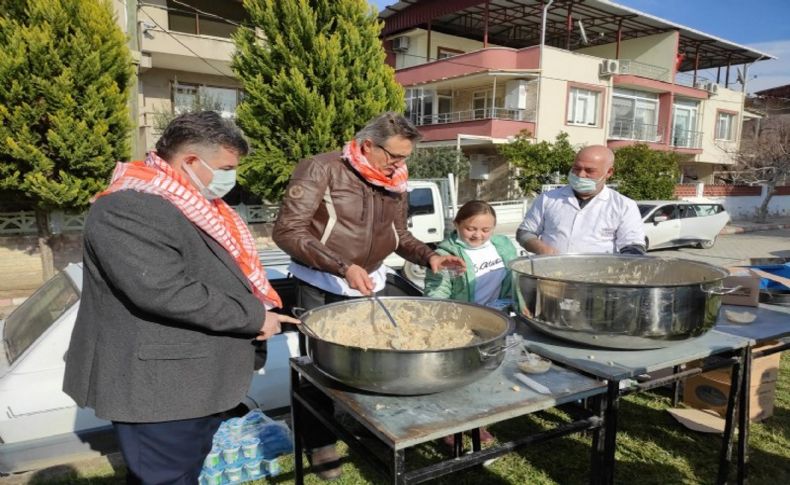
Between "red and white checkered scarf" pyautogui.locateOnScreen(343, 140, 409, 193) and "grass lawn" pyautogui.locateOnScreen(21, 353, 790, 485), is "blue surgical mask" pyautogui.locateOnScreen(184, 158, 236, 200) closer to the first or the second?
"red and white checkered scarf" pyautogui.locateOnScreen(343, 140, 409, 193)

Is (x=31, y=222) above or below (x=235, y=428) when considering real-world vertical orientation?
above

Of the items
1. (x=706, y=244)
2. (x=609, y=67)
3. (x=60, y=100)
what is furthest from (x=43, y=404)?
(x=609, y=67)

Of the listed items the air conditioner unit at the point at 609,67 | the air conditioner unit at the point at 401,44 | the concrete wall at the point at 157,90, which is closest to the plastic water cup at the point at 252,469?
the concrete wall at the point at 157,90

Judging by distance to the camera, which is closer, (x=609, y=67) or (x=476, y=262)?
(x=476, y=262)

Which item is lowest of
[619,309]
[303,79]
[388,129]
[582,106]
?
[619,309]

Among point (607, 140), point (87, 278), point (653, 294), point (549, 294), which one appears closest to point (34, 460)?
point (87, 278)

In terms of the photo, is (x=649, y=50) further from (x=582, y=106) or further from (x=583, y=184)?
(x=583, y=184)

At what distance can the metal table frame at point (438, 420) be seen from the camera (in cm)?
144

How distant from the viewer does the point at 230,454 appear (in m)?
2.74

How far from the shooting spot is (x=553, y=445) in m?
3.33

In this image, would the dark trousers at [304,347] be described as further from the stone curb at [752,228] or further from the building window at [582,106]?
the building window at [582,106]

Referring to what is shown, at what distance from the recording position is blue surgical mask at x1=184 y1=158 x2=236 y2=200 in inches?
66.0

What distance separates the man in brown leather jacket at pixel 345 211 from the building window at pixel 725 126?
98.5 ft

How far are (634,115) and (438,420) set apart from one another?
80.9 feet
